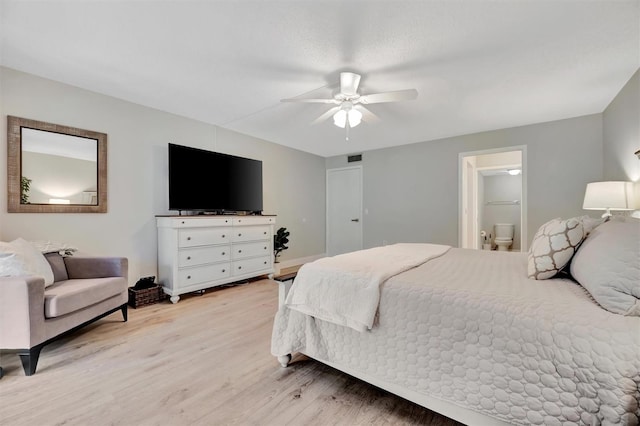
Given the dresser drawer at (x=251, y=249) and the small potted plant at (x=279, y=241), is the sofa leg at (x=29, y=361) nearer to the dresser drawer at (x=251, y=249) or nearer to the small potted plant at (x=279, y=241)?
the dresser drawer at (x=251, y=249)

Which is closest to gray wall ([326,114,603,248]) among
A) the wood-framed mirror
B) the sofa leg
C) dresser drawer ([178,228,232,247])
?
dresser drawer ([178,228,232,247])

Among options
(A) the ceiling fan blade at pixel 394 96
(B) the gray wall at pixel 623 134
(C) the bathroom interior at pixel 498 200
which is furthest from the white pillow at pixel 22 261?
(C) the bathroom interior at pixel 498 200

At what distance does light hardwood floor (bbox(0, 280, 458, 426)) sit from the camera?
144cm

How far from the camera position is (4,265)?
1.89 meters

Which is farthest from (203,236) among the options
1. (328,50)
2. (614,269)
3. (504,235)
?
(504,235)

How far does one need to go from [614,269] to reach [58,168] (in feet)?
13.9

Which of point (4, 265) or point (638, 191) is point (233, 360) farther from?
point (638, 191)

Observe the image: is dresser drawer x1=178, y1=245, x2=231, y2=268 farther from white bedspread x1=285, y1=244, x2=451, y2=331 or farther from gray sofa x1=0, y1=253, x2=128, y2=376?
white bedspread x1=285, y1=244, x2=451, y2=331

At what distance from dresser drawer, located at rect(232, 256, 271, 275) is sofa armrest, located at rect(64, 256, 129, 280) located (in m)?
1.44

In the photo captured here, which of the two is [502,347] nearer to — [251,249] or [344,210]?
[251,249]

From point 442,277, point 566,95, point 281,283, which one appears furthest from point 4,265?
point 566,95

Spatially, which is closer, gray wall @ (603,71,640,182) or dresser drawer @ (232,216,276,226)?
gray wall @ (603,71,640,182)

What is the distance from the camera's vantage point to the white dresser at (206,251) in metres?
3.25

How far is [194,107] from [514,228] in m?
6.96
